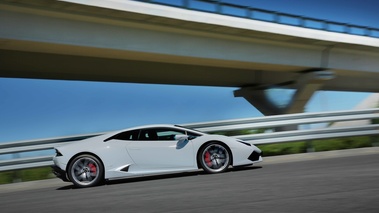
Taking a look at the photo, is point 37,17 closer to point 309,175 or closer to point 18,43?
point 18,43

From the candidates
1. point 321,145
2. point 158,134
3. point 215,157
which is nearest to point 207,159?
point 215,157

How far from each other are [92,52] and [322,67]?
13299 millimetres

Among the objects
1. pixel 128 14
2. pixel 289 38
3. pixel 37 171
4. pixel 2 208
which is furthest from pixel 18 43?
pixel 289 38

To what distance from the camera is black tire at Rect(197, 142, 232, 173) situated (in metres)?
8.38

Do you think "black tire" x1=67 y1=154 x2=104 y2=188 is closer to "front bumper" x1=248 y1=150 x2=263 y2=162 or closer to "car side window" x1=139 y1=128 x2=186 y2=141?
"car side window" x1=139 y1=128 x2=186 y2=141

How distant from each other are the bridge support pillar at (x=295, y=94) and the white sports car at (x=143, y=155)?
17.0 meters

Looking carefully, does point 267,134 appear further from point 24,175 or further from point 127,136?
point 24,175

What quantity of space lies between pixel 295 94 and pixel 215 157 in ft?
62.6

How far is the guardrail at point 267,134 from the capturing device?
10.2 m

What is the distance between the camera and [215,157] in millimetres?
8461

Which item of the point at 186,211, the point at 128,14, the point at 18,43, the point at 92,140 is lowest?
the point at 186,211

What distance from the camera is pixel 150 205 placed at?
5.11m

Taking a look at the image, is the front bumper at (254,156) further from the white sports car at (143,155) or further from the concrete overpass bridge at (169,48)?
the concrete overpass bridge at (169,48)

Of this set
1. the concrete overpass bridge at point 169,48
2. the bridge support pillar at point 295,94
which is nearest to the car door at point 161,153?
the concrete overpass bridge at point 169,48
